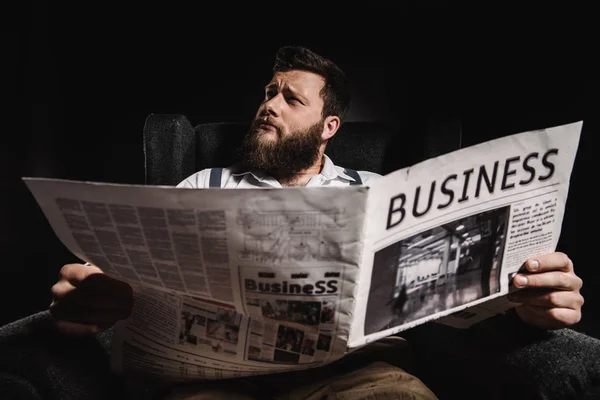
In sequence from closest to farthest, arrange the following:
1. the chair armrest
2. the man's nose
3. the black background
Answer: the chair armrest, the man's nose, the black background

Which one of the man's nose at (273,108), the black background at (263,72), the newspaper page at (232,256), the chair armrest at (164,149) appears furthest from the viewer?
the black background at (263,72)

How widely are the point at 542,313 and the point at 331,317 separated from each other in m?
0.34

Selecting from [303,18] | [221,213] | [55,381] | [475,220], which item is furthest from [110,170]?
[475,220]

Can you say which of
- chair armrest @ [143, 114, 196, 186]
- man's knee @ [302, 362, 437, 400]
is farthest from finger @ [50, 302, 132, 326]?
chair armrest @ [143, 114, 196, 186]

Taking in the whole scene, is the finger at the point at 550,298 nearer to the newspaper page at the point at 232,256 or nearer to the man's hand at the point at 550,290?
the man's hand at the point at 550,290

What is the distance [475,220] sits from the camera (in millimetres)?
534

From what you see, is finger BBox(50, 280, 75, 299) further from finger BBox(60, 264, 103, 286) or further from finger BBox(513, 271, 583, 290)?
finger BBox(513, 271, 583, 290)

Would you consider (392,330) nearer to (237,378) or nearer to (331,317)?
(331,317)

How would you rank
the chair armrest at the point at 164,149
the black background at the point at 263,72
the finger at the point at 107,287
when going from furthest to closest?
the black background at the point at 263,72 → the chair armrest at the point at 164,149 → the finger at the point at 107,287

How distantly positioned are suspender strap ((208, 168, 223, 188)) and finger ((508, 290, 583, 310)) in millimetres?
726

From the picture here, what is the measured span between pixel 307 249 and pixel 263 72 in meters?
1.20

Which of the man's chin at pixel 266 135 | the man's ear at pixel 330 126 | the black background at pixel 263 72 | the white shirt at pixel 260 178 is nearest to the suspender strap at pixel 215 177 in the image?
the white shirt at pixel 260 178

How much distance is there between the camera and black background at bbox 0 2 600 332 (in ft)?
4.83

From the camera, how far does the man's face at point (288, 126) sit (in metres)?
1.07
